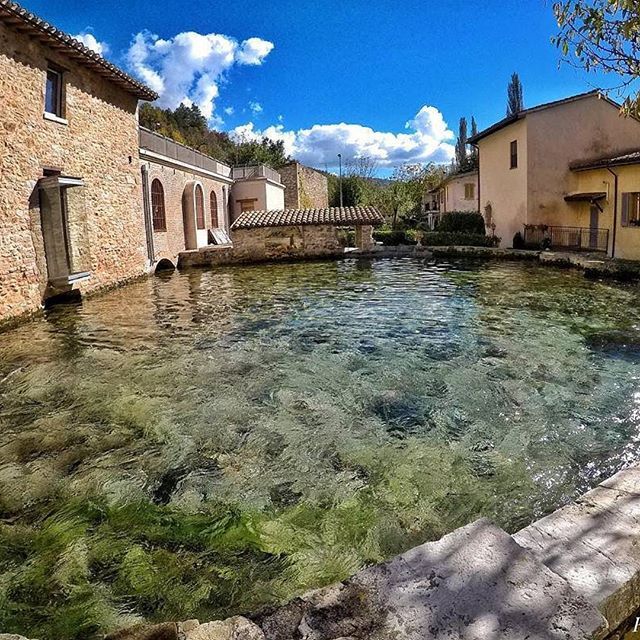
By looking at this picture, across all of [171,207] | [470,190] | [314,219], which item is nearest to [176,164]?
[171,207]

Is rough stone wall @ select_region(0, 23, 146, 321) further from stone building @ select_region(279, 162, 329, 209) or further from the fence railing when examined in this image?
stone building @ select_region(279, 162, 329, 209)

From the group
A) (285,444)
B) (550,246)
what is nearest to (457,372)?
(285,444)

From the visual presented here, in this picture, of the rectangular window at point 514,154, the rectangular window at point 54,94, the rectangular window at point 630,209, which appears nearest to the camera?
the rectangular window at point 54,94

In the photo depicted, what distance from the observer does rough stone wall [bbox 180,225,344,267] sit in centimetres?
2120

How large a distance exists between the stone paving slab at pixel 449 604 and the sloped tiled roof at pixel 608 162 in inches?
676

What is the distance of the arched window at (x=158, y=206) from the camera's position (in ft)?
62.2

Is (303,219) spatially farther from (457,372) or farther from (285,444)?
(285,444)

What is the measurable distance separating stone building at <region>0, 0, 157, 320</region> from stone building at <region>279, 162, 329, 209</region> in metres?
21.6

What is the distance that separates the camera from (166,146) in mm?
19734

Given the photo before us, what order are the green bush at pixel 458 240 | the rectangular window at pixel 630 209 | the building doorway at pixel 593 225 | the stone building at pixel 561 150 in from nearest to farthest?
the rectangular window at pixel 630 209, the building doorway at pixel 593 225, the stone building at pixel 561 150, the green bush at pixel 458 240

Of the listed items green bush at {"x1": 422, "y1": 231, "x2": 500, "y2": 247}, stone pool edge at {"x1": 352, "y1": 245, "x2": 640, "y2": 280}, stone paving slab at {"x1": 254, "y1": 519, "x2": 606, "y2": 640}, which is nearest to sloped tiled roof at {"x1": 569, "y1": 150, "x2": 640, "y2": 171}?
stone pool edge at {"x1": 352, "y1": 245, "x2": 640, "y2": 280}

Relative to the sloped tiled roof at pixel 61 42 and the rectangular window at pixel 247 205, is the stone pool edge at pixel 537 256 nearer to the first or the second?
the rectangular window at pixel 247 205

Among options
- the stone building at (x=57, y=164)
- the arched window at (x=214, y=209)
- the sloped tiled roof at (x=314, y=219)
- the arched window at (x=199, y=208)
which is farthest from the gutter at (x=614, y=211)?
the arched window at (x=214, y=209)

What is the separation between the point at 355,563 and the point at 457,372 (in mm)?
3722
